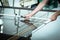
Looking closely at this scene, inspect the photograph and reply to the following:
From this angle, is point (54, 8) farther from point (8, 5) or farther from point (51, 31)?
point (8, 5)

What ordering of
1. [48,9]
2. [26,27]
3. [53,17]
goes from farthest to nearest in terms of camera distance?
[26,27]
[48,9]
[53,17]

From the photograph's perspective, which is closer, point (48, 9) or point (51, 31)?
point (48, 9)

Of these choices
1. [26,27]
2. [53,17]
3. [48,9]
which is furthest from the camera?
[26,27]

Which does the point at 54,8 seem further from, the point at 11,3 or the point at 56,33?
the point at 11,3

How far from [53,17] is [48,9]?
14cm

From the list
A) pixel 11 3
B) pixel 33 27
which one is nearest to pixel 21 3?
pixel 11 3

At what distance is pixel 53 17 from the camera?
2.69 ft

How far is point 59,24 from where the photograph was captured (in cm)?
105

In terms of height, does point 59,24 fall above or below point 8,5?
below

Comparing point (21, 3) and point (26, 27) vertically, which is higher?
point (21, 3)

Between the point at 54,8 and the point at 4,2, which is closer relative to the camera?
the point at 54,8

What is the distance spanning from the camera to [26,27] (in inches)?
41.3

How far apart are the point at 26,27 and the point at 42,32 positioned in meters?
0.12

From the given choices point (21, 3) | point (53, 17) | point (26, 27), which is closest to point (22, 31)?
point (26, 27)
